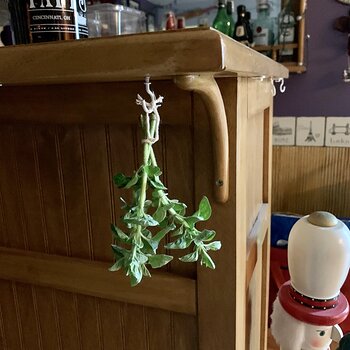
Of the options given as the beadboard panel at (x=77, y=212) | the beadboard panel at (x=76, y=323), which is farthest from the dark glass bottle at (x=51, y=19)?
the beadboard panel at (x=76, y=323)

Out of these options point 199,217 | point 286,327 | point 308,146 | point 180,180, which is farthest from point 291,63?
point 199,217

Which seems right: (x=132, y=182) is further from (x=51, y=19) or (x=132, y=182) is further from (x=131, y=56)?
(x=51, y=19)

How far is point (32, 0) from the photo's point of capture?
495 mm

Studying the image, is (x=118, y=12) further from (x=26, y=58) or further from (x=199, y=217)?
(x=199, y=217)

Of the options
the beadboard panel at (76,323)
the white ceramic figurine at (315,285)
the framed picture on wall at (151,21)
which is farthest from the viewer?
the framed picture on wall at (151,21)

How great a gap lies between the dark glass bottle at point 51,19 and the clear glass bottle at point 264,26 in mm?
1351

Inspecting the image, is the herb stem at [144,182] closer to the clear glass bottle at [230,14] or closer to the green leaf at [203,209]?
the green leaf at [203,209]

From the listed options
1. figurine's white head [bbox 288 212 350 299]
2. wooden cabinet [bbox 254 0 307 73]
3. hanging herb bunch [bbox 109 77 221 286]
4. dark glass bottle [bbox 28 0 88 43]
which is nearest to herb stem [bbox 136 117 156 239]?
hanging herb bunch [bbox 109 77 221 286]

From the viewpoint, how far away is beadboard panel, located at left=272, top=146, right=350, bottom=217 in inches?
67.4

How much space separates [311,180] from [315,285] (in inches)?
37.1

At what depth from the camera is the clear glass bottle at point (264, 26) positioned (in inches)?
66.9

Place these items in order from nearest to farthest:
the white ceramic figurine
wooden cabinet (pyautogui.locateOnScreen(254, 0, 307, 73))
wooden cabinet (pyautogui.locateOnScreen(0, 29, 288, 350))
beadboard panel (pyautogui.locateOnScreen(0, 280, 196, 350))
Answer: wooden cabinet (pyautogui.locateOnScreen(0, 29, 288, 350)) < beadboard panel (pyautogui.locateOnScreen(0, 280, 196, 350)) < the white ceramic figurine < wooden cabinet (pyautogui.locateOnScreen(254, 0, 307, 73))

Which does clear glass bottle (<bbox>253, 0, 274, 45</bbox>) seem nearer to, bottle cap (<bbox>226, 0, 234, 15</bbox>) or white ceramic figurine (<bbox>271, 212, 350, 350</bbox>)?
bottle cap (<bbox>226, 0, 234, 15</bbox>)

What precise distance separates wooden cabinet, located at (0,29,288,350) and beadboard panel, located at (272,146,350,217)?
1.11 m
